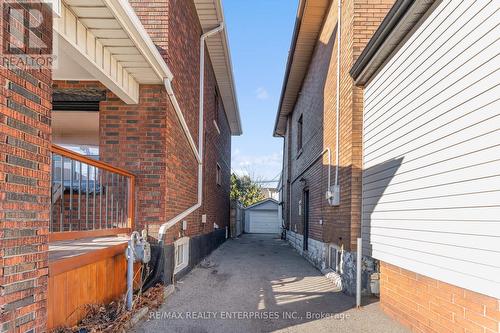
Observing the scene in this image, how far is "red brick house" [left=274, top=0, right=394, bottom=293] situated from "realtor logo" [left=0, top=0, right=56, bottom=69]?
455cm

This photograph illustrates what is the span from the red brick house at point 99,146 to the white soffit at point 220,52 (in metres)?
0.05

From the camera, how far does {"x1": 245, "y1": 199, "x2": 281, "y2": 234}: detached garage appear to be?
26.6m

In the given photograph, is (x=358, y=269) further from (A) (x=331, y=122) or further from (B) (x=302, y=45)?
(B) (x=302, y=45)

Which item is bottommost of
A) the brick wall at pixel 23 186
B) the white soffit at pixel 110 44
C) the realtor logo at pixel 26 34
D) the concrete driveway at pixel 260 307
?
the concrete driveway at pixel 260 307

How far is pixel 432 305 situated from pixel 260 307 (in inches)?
90.7

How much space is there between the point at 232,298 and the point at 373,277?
7.47 feet

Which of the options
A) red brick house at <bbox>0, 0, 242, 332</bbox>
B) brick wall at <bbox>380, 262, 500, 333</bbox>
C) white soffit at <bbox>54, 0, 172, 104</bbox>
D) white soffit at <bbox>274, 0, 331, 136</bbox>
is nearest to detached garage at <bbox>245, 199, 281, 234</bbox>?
white soffit at <bbox>274, 0, 331, 136</bbox>

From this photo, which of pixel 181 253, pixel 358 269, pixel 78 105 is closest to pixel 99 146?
pixel 78 105

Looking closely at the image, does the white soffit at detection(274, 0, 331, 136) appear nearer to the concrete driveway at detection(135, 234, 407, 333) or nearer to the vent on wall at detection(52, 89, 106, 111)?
the vent on wall at detection(52, 89, 106, 111)

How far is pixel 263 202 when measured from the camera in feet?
88.1

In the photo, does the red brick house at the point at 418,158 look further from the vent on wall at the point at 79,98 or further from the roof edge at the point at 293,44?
the vent on wall at the point at 79,98

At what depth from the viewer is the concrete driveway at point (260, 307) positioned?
162 inches

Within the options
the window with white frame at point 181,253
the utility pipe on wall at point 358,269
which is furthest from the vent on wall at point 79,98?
the utility pipe on wall at point 358,269

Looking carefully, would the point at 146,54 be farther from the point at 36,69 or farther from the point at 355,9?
the point at 355,9
